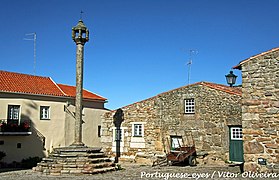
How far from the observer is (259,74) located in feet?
40.5

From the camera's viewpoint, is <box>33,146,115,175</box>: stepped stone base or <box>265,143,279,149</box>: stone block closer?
<box>265,143,279,149</box>: stone block

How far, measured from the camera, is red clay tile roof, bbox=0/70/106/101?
2191cm

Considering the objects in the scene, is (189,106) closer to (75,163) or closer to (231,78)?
(231,78)

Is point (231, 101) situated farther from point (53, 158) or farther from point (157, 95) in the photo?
point (53, 158)

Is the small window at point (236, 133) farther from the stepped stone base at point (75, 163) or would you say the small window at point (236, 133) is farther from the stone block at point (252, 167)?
the stepped stone base at point (75, 163)

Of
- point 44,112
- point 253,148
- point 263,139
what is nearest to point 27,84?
point 44,112

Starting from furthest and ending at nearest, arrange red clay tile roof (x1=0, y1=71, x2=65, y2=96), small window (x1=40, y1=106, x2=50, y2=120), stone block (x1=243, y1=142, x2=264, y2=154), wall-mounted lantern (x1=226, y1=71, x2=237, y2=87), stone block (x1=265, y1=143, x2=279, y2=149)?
small window (x1=40, y1=106, x2=50, y2=120)
red clay tile roof (x1=0, y1=71, x2=65, y2=96)
wall-mounted lantern (x1=226, y1=71, x2=237, y2=87)
stone block (x1=243, y1=142, x2=264, y2=154)
stone block (x1=265, y1=143, x2=279, y2=149)

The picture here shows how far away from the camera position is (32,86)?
926 inches

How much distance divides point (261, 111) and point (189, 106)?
7.08m

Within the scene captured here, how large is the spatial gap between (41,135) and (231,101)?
13.6 m

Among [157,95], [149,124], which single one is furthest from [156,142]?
[157,95]

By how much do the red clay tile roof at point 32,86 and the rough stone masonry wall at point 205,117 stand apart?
9.06 meters

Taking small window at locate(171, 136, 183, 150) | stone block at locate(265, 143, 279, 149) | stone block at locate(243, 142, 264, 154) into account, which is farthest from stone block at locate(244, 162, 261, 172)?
small window at locate(171, 136, 183, 150)

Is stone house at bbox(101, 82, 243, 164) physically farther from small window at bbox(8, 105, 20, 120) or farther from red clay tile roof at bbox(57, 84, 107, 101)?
small window at bbox(8, 105, 20, 120)
